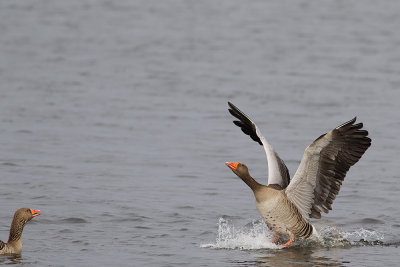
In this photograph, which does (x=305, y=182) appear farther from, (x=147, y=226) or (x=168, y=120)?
(x=168, y=120)

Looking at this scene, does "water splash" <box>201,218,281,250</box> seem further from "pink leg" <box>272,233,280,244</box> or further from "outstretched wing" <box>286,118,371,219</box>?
"outstretched wing" <box>286,118,371,219</box>

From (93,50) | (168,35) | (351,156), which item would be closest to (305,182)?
(351,156)

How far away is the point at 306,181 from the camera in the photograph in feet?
36.3

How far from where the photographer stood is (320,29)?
31047mm

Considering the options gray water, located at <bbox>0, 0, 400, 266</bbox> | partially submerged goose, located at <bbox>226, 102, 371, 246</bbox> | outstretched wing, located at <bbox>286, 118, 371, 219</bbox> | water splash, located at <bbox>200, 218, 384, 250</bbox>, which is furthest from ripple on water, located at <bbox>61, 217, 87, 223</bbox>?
outstretched wing, located at <bbox>286, 118, 371, 219</bbox>

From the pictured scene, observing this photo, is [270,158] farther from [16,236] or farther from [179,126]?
[179,126]

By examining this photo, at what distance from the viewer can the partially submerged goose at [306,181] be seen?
34.9ft

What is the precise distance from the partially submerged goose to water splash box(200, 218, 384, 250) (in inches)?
7.4

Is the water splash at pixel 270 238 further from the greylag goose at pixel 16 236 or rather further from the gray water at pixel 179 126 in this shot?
the greylag goose at pixel 16 236

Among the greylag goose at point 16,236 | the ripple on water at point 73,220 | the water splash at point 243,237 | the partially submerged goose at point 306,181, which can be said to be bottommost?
the water splash at point 243,237

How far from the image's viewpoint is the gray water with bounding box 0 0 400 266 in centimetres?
1131

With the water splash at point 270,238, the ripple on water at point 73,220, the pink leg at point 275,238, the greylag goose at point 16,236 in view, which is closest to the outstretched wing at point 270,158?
the pink leg at point 275,238

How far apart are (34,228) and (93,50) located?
14996mm

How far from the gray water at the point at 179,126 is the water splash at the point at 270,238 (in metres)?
0.03
